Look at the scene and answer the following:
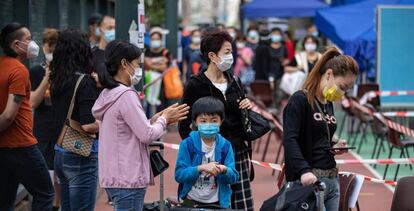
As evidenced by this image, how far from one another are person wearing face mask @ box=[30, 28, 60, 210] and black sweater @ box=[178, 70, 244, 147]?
5.30ft

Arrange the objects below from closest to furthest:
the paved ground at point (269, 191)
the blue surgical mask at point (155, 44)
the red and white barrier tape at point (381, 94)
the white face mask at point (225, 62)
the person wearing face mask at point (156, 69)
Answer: the white face mask at point (225, 62), the paved ground at point (269, 191), the person wearing face mask at point (156, 69), the red and white barrier tape at point (381, 94), the blue surgical mask at point (155, 44)

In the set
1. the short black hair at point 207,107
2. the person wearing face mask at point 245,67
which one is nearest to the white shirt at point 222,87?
the short black hair at point 207,107

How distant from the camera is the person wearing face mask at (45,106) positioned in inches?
357

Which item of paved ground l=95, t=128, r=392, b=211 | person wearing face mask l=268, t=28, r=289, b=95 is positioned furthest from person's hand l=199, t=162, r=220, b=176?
person wearing face mask l=268, t=28, r=289, b=95

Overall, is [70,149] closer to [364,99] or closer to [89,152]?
[89,152]

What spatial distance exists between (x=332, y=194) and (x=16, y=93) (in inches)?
98.5

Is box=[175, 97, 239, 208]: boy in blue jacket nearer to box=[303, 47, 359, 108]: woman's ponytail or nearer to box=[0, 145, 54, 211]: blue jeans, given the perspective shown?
box=[303, 47, 359, 108]: woman's ponytail

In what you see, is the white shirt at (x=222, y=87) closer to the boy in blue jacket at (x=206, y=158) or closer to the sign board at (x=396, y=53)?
the boy in blue jacket at (x=206, y=158)

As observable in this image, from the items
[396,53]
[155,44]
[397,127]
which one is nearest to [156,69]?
[155,44]

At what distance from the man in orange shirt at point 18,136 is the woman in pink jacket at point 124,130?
1.10 metres

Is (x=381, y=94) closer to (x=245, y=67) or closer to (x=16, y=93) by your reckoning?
(x=245, y=67)

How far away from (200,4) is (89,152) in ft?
300

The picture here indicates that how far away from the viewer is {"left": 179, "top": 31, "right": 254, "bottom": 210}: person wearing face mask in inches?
298

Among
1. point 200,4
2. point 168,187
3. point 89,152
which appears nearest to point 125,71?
point 89,152
